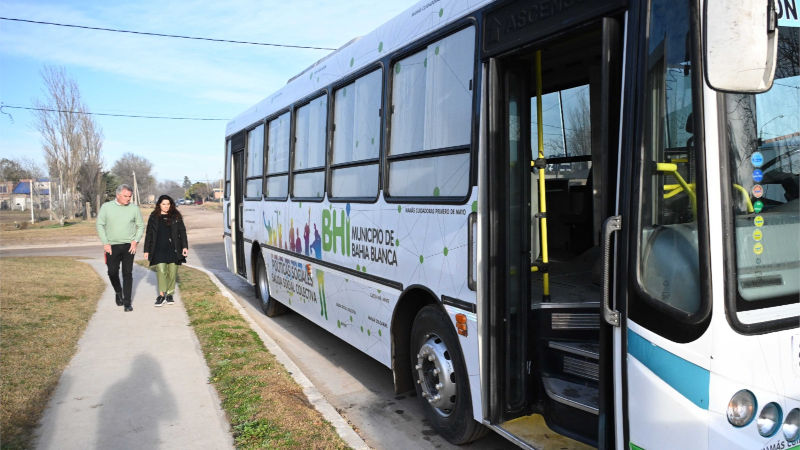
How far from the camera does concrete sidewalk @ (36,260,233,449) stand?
167 inches

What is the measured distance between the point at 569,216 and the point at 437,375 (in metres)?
2.44

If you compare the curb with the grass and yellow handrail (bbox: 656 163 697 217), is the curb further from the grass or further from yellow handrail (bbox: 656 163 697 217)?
yellow handrail (bbox: 656 163 697 217)

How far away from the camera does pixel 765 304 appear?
225 cm

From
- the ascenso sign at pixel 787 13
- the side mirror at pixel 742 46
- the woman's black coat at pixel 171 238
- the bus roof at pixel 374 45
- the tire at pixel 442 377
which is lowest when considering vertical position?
the tire at pixel 442 377

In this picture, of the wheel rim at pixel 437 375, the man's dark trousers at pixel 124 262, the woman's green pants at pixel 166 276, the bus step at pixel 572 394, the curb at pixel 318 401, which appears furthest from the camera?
the woman's green pants at pixel 166 276

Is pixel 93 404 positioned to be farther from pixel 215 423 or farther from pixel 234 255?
pixel 234 255

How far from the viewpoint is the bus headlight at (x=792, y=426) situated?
228 cm

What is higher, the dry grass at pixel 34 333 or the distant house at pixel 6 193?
the distant house at pixel 6 193

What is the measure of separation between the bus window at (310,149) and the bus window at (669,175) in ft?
13.5

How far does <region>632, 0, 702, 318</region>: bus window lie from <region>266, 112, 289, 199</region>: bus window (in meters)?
5.50

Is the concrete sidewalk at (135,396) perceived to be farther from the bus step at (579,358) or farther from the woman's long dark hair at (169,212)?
the bus step at (579,358)

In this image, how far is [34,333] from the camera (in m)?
7.25

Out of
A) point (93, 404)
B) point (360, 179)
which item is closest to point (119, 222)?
point (93, 404)

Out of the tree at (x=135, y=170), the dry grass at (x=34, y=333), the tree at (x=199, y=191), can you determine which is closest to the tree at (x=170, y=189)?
the tree at (x=199, y=191)
